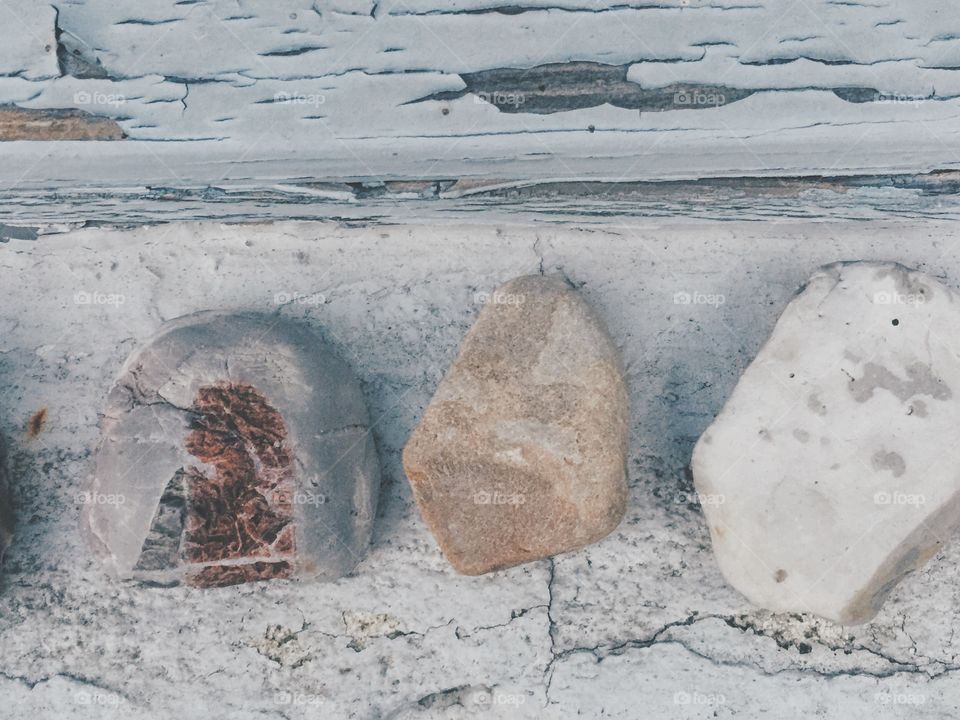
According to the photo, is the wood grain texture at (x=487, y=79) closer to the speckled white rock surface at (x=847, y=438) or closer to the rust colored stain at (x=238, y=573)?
the speckled white rock surface at (x=847, y=438)

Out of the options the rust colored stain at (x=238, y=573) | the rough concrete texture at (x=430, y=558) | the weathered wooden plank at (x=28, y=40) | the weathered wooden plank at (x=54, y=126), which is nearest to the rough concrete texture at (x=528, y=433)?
the rough concrete texture at (x=430, y=558)

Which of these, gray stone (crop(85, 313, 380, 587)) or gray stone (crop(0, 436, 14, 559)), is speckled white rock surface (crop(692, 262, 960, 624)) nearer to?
gray stone (crop(85, 313, 380, 587))

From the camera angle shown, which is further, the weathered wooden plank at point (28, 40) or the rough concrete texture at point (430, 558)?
the rough concrete texture at point (430, 558)

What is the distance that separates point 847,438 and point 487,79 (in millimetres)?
1027

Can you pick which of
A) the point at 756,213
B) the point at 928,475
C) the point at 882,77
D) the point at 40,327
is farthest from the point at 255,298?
the point at 928,475

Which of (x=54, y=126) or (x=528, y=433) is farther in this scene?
(x=528, y=433)

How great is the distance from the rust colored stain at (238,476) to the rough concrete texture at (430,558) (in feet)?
0.85

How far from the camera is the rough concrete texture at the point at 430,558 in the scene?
1942 millimetres

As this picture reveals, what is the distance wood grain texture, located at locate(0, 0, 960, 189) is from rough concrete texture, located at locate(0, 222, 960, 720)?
47 centimetres

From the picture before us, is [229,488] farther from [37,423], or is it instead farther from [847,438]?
[847,438]

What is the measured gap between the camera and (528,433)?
1755 millimetres

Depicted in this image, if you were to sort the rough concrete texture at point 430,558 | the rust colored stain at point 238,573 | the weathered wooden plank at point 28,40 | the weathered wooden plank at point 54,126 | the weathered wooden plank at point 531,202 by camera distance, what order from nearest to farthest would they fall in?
1. the weathered wooden plank at point 28,40
2. the weathered wooden plank at point 54,126
3. the weathered wooden plank at point 531,202
4. the rust colored stain at point 238,573
5. the rough concrete texture at point 430,558

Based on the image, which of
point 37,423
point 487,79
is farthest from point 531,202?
point 37,423

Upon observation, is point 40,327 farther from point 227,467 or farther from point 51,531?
point 227,467
